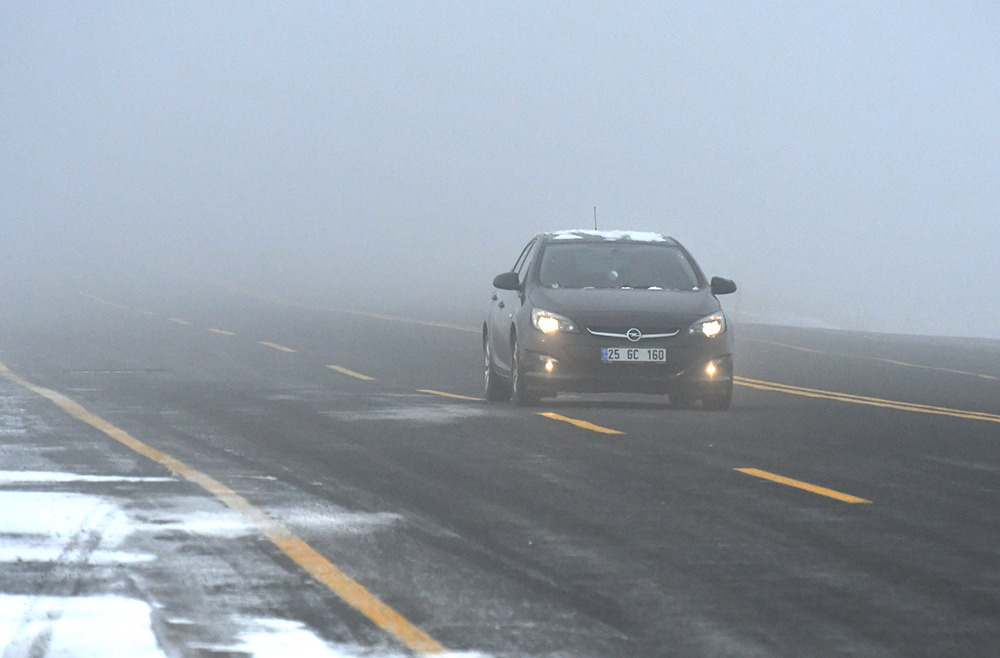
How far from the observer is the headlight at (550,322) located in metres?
14.9

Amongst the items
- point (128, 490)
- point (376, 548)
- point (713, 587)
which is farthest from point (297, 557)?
point (128, 490)

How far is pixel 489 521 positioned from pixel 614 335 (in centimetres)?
626

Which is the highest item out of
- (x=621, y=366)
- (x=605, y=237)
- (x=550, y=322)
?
(x=605, y=237)

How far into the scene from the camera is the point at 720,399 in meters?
15.2

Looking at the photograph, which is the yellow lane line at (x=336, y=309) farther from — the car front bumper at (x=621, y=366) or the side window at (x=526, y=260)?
the car front bumper at (x=621, y=366)

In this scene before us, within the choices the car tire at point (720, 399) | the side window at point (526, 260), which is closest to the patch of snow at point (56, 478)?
the car tire at point (720, 399)

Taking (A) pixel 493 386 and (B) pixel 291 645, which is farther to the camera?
(A) pixel 493 386

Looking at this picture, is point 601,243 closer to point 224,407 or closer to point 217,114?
point 224,407

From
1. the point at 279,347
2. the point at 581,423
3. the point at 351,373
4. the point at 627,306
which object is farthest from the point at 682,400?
the point at 279,347

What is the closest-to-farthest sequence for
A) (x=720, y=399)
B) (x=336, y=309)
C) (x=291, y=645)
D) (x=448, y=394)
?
(x=291, y=645) < (x=720, y=399) < (x=448, y=394) < (x=336, y=309)

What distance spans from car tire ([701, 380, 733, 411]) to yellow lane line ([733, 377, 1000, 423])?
1943 millimetres

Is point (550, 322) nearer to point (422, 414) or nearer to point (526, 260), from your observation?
point (422, 414)

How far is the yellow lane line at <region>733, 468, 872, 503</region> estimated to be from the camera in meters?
9.67

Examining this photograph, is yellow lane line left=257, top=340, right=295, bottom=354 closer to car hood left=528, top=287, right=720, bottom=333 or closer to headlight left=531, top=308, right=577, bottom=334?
car hood left=528, top=287, right=720, bottom=333
